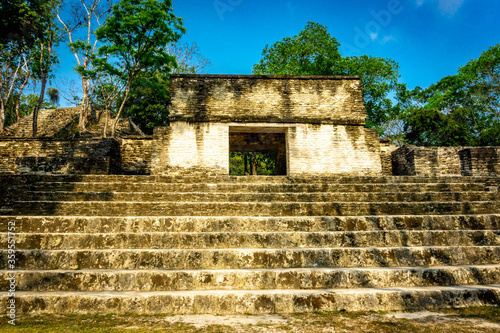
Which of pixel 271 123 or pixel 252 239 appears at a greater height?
pixel 271 123

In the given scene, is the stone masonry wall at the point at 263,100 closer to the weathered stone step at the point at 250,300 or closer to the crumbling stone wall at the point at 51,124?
the weathered stone step at the point at 250,300

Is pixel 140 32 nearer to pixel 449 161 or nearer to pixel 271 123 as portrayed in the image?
pixel 271 123

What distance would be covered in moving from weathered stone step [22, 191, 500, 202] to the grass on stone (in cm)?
252

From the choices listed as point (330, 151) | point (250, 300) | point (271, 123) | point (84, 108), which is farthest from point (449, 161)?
point (84, 108)

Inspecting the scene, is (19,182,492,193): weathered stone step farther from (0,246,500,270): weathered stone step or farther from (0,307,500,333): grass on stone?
(0,307,500,333): grass on stone

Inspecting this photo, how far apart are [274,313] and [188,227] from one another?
5.89 ft

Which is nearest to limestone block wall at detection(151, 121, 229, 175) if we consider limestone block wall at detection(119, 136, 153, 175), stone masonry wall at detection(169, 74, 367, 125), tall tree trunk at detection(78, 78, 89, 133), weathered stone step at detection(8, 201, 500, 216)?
stone masonry wall at detection(169, 74, 367, 125)

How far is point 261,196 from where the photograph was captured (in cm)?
493

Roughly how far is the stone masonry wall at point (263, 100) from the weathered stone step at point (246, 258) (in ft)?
20.5

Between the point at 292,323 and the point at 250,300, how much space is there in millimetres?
468

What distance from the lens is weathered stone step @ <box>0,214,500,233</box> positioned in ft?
12.3

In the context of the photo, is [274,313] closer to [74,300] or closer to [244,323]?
[244,323]

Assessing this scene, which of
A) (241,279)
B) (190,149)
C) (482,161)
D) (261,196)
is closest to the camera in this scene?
(241,279)

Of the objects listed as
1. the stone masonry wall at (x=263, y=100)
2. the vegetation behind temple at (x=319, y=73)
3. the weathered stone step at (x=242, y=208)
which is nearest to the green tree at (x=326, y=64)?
the vegetation behind temple at (x=319, y=73)
